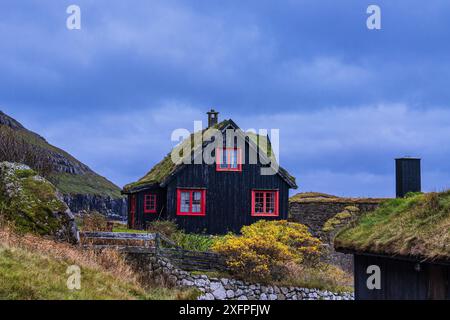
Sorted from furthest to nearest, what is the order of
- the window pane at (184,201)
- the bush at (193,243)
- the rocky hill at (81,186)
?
the rocky hill at (81,186) → the window pane at (184,201) → the bush at (193,243)

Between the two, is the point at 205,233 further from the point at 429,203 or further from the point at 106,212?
the point at 106,212

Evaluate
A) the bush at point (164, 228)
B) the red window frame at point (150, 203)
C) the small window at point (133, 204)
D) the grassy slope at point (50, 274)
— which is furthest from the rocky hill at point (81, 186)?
the grassy slope at point (50, 274)

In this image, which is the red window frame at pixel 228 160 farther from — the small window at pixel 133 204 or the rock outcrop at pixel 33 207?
the rock outcrop at pixel 33 207

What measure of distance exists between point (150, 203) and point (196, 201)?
9.43ft

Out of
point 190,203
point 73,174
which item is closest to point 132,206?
point 190,203

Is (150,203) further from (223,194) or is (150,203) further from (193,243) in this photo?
(193,243)

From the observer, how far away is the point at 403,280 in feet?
47.8

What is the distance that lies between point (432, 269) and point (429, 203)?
2.44 m

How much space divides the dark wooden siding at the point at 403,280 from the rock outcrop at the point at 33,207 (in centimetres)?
924

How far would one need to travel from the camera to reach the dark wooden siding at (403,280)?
13125 millimetres

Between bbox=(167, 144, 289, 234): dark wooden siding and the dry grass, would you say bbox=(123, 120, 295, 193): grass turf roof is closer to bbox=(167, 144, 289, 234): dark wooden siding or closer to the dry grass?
bbox=(167, 144, 289, 234): dark wooden siding

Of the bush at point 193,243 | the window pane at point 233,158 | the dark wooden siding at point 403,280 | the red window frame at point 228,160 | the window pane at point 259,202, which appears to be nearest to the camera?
the dark wooden siding at point 403,280

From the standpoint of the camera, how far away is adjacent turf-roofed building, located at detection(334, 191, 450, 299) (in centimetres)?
1302
